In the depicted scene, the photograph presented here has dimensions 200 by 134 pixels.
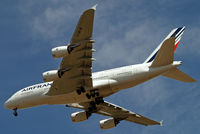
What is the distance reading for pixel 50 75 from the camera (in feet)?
118

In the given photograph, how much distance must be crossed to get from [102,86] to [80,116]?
7.18 metres

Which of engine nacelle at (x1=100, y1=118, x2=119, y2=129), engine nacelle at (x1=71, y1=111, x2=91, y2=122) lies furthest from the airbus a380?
engine nacelle at (x1=100, y1=118, x2=119, y2=129)

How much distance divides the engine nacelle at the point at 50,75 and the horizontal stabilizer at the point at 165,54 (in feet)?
26.6

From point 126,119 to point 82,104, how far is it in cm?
530

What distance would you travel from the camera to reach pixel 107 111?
45.1m

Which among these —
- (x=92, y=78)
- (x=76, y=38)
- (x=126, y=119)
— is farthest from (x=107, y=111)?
(x=76, y=38)

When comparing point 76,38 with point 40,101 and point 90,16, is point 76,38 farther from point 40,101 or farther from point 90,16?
point 40,101

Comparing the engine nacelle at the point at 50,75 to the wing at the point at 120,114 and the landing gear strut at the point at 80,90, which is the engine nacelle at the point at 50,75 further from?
the wing at the point at 120,114

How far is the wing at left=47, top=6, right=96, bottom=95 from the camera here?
3228 cm

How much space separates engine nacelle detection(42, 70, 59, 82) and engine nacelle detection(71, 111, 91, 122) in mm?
9017

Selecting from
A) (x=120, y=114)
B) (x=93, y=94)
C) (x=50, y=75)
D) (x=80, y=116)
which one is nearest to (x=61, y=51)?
(x=50, y=75)

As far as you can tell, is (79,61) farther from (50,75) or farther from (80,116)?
(80,116)

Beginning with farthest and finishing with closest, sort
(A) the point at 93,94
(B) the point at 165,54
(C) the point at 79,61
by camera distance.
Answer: (A) the point at 93,94 → (B) the point at 165,54 → (C) the point at 79,61

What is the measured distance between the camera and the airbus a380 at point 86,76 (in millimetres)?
33594
